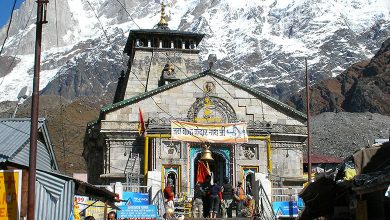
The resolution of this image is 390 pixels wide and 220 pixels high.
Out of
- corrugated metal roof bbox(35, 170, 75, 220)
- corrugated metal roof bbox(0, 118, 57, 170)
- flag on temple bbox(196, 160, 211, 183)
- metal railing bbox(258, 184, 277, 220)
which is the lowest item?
metal railing bbox(258, 184, 277, 220)

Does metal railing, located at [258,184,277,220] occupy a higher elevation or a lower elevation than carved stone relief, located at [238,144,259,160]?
lower

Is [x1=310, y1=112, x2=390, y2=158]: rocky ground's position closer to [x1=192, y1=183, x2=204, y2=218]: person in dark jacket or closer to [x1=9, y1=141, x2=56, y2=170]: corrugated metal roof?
[x1=192, y1=183, x2=204, y2=218]: person in dark jacket

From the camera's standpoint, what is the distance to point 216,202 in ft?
85.2

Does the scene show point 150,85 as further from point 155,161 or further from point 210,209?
point 210,209

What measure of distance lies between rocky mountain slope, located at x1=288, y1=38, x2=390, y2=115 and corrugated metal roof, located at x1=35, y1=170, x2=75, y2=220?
13107cm

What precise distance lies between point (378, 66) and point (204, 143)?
129228 millimetres

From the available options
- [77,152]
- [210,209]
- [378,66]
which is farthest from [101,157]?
[378,66]

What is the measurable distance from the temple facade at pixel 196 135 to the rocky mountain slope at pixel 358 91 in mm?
107135

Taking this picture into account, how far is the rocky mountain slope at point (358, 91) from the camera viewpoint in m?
146

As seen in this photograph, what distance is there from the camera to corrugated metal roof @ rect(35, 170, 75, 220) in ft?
52.7

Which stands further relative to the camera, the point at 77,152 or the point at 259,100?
the point at 77,152

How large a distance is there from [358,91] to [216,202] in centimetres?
13044

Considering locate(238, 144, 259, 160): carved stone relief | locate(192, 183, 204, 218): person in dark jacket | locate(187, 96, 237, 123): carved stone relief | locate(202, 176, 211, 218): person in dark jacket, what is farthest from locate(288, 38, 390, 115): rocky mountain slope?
locate(192, 183, 204, 218): person in dark jacket

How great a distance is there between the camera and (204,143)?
3659 cm
